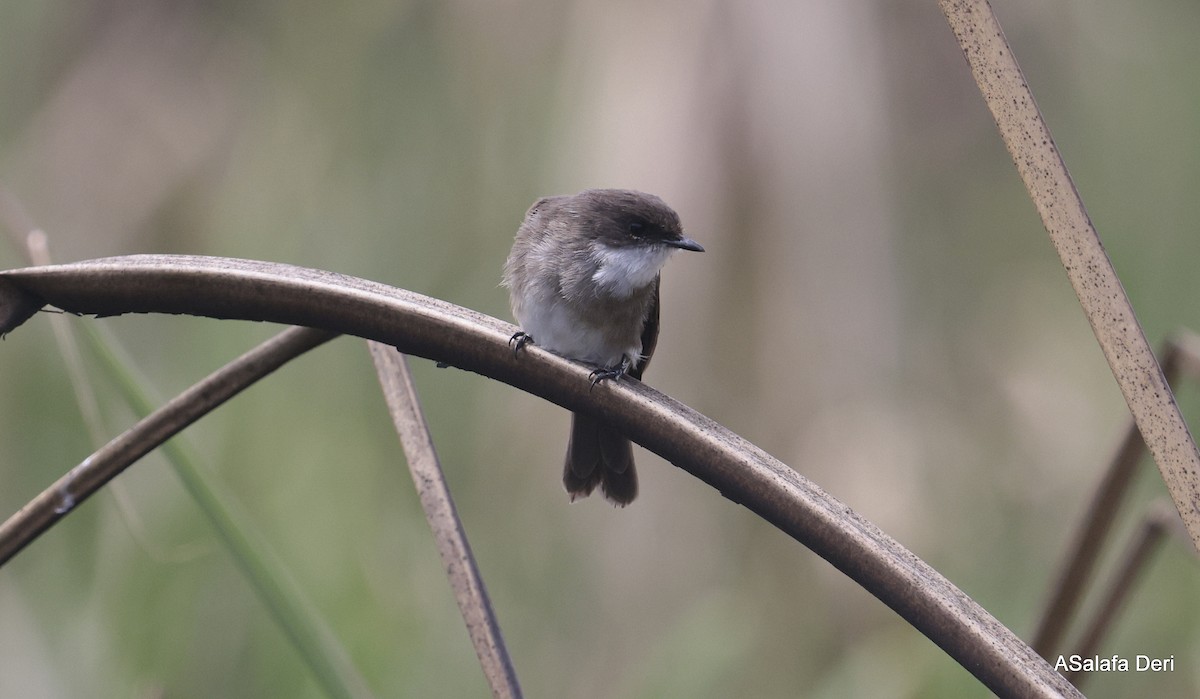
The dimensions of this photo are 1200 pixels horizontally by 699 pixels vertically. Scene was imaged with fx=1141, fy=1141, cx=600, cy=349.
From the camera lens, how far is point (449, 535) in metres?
1.36

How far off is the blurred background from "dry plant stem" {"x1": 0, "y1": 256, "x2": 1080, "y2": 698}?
1.19 metres

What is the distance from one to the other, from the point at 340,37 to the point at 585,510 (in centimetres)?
195

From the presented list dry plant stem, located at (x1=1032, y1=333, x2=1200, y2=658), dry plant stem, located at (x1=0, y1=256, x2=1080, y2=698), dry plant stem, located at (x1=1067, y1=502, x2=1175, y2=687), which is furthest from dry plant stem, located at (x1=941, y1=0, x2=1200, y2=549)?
dry plant stem, located at (x1=1067, y1=502, x2=1175, y2=687)

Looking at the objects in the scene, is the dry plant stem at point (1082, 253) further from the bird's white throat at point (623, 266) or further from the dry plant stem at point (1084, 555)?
the bird's white throat at point (623, 266)

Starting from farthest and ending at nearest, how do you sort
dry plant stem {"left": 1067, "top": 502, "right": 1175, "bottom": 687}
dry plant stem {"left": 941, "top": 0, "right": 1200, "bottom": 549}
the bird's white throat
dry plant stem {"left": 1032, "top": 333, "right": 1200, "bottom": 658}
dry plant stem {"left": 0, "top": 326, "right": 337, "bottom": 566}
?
the bird's white throat < dry plant stem {"left": 1067, "top": 502, "right": 1175, "bottom": 687} < dry plant stem {"left": 1032, "top": 333, "right": 1200, "bottom": 658} < dry plant stem {"left": 0, "top": 326, "right": 337, "bottom": 566} < dry plant stem {"left": 941, "top": 0, "right": 1200, "bottom": 549}

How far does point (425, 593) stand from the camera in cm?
277

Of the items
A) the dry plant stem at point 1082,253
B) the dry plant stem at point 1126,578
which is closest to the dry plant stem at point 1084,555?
the dry plant stem at point 1126,578

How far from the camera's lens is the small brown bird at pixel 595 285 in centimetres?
265

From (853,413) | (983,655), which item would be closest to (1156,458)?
(983,655)

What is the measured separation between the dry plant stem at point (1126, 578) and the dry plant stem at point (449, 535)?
47.8 inches

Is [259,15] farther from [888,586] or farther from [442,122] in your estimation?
[888,586]

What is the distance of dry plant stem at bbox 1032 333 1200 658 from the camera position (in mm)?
1862

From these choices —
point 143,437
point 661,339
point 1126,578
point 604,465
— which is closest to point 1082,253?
point 143,437

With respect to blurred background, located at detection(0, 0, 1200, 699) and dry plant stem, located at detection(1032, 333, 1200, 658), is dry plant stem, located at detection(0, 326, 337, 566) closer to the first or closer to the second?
blurred background, located at detection(0, 0, 1200, 699)
